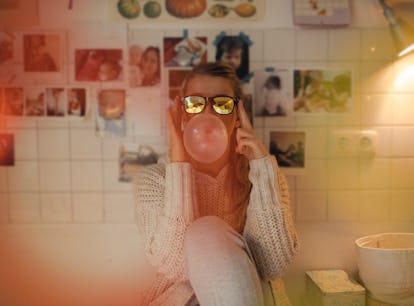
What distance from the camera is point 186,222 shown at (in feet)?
2.96

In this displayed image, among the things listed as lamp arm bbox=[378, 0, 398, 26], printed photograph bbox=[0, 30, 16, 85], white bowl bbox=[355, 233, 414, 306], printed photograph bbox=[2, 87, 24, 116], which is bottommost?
white bowl bbox=[355, 233, 414, 306]

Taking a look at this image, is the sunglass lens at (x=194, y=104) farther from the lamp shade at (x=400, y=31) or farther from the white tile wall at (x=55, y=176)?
the lamp shade at (x=400, y=31)

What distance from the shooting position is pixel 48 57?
1240 millimetres

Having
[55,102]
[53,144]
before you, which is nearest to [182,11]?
[55,102]

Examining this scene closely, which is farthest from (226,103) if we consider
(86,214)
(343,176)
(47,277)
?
(47,277)

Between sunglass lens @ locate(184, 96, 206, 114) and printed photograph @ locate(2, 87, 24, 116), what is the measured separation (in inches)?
26.6

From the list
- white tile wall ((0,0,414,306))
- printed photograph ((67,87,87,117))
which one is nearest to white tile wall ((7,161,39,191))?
white tile wall ((0,0,414,306))

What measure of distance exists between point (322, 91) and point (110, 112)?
785 mm

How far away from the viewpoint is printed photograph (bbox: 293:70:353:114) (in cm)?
125

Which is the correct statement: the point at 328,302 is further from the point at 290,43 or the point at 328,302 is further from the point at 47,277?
the point at 47,277

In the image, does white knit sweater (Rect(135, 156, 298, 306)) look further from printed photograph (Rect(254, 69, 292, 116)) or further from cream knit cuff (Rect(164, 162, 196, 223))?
printed photograph (Rect(254, 69, 292, 116))

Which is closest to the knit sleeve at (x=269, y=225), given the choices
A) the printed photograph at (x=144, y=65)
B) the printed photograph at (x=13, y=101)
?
the printed photograph at (x=144, y=65)

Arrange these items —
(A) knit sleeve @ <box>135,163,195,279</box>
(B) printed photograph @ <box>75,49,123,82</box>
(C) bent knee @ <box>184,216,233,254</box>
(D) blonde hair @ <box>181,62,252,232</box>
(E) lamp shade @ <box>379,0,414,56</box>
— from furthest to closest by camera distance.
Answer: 1. (B) printed photograph @ <box>75,49,123,82</box>
2. (E) lamp shade @ <box>379,0,414,56</box>
3. (D) blonde hair @ <box>181,62,252,232</box>
4. (A) knit sleeve @ <box>135,163,195,279</box>
5. (C) bent knee @ <box>184,216,233,254</box>

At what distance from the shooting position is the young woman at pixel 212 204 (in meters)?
0.83
